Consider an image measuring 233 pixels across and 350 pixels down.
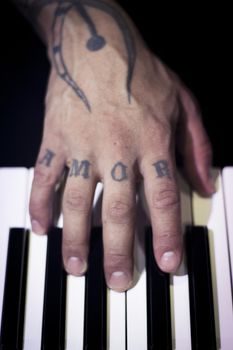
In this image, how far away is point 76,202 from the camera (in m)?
0.73

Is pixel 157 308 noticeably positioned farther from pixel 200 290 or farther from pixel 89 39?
pixel 89 39

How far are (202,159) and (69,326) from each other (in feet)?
1.64

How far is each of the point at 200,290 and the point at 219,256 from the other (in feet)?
0.29

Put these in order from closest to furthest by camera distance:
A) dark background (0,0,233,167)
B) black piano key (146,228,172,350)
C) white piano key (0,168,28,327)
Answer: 1. black piano key (146,228,172,350)
2. white piano key (0,168,28,327)
3. dark background (0,0,233,167)

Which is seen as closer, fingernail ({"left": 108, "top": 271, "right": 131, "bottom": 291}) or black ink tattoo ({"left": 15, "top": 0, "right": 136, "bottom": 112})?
fingernail ({"left": 108, "top": 271, "right": 131, "bottom": 291})

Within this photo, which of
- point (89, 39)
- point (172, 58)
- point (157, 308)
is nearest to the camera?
point (157, 308)

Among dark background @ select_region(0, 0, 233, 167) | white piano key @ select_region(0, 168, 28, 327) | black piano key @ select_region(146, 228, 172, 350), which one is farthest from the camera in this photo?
dark background @ select_region(0, 0, 233, 167)

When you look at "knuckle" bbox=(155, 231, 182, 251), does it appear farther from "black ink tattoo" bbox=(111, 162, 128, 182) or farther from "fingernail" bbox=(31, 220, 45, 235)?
"fingernail" bbox=(31, 220, 45, 235)

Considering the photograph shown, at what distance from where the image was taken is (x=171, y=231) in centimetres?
71

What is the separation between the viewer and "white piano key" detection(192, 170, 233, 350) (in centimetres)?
69

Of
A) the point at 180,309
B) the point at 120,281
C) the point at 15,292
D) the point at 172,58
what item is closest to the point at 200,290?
the point at 180,309

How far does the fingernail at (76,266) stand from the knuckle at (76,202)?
0.10 m

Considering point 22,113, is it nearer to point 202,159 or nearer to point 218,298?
point 202,159

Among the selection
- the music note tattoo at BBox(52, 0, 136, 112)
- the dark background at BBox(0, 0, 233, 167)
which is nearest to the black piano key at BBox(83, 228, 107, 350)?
the music note tattoo at BBox(52, 0, 136, 112)
